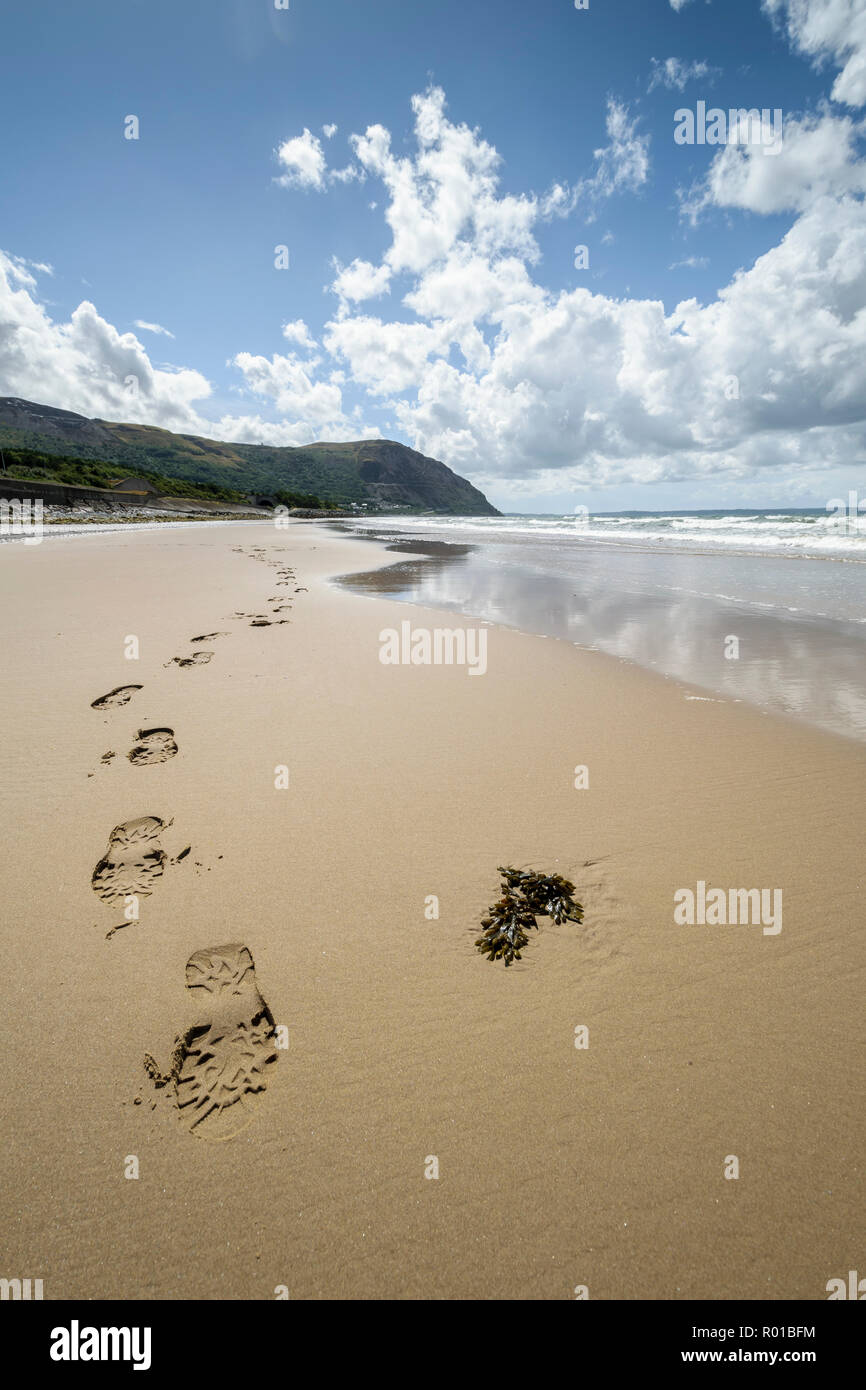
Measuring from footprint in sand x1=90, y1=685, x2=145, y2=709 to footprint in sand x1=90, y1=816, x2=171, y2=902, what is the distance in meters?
→ 2.50

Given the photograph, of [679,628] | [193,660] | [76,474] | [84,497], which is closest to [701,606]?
[679,628]

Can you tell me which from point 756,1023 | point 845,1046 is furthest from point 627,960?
point 845,1046

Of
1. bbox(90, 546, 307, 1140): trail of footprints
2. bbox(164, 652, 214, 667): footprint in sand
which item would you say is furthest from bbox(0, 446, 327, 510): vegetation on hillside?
bbox(90, 546, 307, 1140): trail of footprints

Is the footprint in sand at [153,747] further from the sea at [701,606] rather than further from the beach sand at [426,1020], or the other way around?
the sea at [701,606]

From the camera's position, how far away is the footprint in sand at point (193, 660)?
23.3 feet

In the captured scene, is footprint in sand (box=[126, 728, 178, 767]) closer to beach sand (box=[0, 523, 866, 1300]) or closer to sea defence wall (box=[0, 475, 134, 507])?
beach sand (box=[0, 523, 866, 1300])

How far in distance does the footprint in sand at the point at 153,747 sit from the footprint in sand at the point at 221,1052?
239 centimetres

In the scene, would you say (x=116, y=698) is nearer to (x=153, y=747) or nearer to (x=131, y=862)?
(x=153, y=747)

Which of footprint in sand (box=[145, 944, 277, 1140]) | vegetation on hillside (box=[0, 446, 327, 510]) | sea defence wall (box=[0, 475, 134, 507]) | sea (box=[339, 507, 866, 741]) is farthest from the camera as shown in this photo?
vegetation on hillside (box=[0, 446, 327, 510])

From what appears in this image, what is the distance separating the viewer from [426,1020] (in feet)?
8.08

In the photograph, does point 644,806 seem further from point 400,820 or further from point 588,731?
point 400,820

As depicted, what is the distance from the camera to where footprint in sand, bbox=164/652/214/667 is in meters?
7.11

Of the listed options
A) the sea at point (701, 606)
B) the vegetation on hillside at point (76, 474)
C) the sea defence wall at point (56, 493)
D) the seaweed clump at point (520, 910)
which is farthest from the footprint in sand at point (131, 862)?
the vegetation on hillside at point (76, 474)
